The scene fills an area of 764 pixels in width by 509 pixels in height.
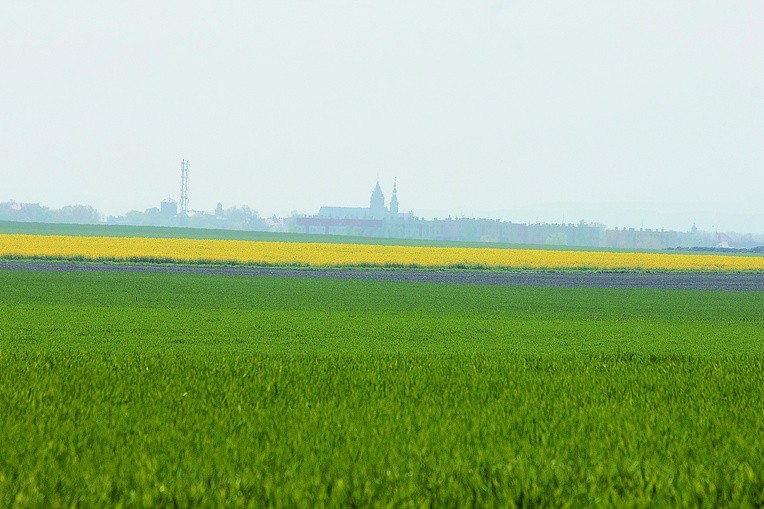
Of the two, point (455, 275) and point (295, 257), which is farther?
point (295, 257)

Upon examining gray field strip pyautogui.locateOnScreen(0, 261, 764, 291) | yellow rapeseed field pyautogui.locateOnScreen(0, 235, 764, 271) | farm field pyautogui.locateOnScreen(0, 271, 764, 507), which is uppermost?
yellow rapeseed field pyautogui.locateOnScreen(0, 235, 764, 271)

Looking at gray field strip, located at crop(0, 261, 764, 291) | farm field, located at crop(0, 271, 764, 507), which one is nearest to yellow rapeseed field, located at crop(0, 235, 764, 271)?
gray field strip, located at crop(0, 261, 764, 291)

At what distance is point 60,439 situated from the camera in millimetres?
7988

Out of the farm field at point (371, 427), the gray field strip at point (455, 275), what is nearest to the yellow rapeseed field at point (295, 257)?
the gray field strip at point (455, 275)

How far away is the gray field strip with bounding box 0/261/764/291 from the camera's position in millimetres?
48125

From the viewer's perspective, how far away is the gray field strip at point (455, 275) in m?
48.1

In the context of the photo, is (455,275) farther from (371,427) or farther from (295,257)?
(371,427)

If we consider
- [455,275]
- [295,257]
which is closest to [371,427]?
[455,275]

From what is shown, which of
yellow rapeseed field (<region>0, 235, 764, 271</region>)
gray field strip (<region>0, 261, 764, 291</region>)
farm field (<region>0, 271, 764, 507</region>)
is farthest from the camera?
yellow rapeseed field (<region>0, 235, 764, 271</region>)

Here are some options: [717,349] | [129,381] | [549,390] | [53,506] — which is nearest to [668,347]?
[717,349]

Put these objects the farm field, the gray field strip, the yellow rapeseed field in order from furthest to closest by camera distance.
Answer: the yellow rapeseed field, the gray field strip, the farm field

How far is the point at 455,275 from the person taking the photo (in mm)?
53812

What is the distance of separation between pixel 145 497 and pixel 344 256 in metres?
59.1

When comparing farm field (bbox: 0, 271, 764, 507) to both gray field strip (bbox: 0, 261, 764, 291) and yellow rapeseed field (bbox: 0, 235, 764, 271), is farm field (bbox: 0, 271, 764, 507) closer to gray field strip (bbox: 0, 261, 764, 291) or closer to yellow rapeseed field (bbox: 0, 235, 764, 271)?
gray field strip (bbox: 0, 261, 764, 291)
